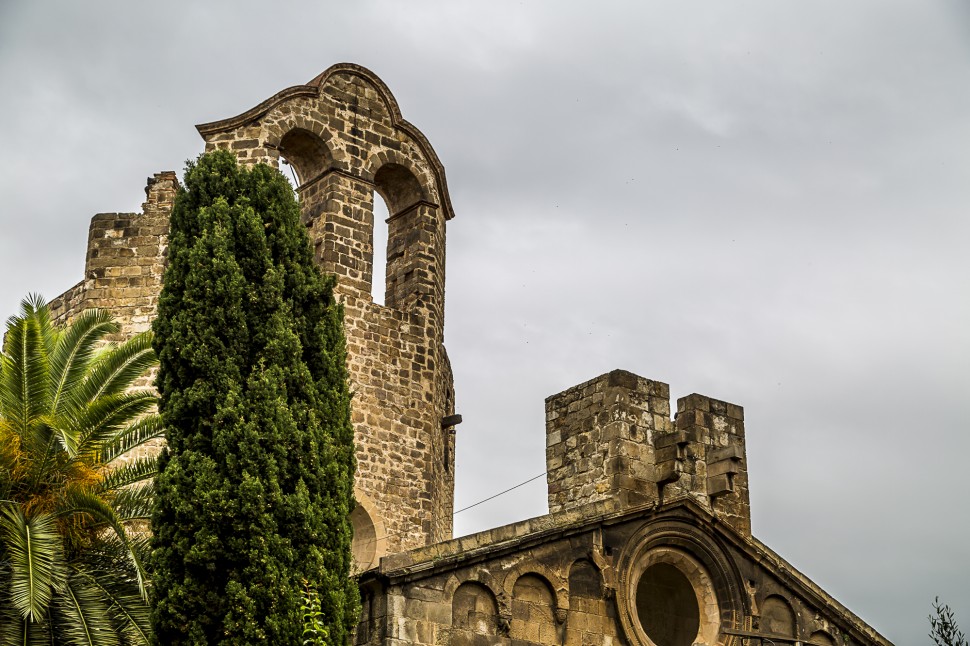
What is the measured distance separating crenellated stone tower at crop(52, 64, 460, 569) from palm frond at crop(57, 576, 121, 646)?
17.0 ft

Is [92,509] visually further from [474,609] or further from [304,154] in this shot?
[304,154]

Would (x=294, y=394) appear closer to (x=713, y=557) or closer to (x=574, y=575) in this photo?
(x=574, y=575)

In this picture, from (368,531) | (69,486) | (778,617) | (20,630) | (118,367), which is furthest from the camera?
(368,531)

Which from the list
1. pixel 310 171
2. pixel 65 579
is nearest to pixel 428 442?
pixel 310 171

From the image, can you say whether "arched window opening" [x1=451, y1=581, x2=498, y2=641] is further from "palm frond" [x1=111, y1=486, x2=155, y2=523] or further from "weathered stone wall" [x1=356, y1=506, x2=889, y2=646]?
"palm frond" [x1=111, y1=486, x2=155, y2=523]

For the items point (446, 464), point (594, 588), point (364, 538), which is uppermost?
point (446, 464)

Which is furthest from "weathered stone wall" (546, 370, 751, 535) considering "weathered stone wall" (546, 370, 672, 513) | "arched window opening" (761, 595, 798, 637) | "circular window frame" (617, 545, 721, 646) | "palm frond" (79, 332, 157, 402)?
"palm frond" (79, 332, 157, 402)

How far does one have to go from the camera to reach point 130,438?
14.7 m

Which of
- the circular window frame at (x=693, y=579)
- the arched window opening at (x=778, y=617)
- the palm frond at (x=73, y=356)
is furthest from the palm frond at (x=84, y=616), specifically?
the arched window opening at (x=778, y=617)

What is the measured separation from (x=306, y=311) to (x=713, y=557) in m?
4.94

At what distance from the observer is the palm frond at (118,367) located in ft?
48.4

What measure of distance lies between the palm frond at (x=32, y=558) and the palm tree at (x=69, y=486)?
0.01m

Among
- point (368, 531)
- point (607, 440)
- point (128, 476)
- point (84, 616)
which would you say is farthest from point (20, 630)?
point (607, 440)

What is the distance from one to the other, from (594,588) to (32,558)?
5.34m
